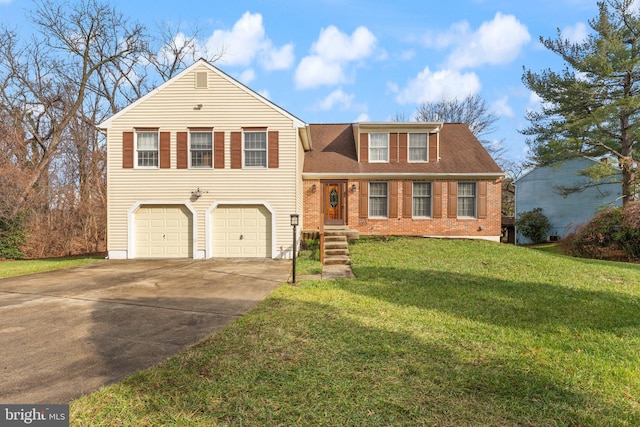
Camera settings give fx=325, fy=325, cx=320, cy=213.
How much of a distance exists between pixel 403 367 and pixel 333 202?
11.0m

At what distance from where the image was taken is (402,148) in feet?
48.2

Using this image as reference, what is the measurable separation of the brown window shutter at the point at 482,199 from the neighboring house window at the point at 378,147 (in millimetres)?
4179

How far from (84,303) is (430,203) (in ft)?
40.7

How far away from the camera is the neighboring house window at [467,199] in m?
14.1

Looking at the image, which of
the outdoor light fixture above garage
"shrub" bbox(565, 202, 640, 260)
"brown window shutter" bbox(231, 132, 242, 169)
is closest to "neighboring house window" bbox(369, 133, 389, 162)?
"brown window shutter" bbox(231, 132, 242, 169)

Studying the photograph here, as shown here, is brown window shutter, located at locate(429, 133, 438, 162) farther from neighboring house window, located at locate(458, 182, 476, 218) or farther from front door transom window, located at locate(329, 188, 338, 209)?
front door transom window, located at locate(329, 188, 338, 209)

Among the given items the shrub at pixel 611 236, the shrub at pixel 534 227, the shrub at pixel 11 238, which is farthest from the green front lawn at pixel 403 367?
the shrub at pixel 534 227

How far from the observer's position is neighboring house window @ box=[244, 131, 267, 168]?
39.5 ft

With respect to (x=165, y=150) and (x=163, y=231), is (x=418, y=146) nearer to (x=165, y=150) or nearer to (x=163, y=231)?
(x=165, y=150)

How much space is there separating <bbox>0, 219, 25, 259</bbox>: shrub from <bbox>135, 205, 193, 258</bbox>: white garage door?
6.93m

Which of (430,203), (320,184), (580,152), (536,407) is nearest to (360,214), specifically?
(320,184)

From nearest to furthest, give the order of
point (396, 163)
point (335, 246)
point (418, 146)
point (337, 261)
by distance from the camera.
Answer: point (337, 261), point (335, 246), point (396, 163), point (418, 146)

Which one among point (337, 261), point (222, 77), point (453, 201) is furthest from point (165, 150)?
point (453, 201)

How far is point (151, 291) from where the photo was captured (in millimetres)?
6902
